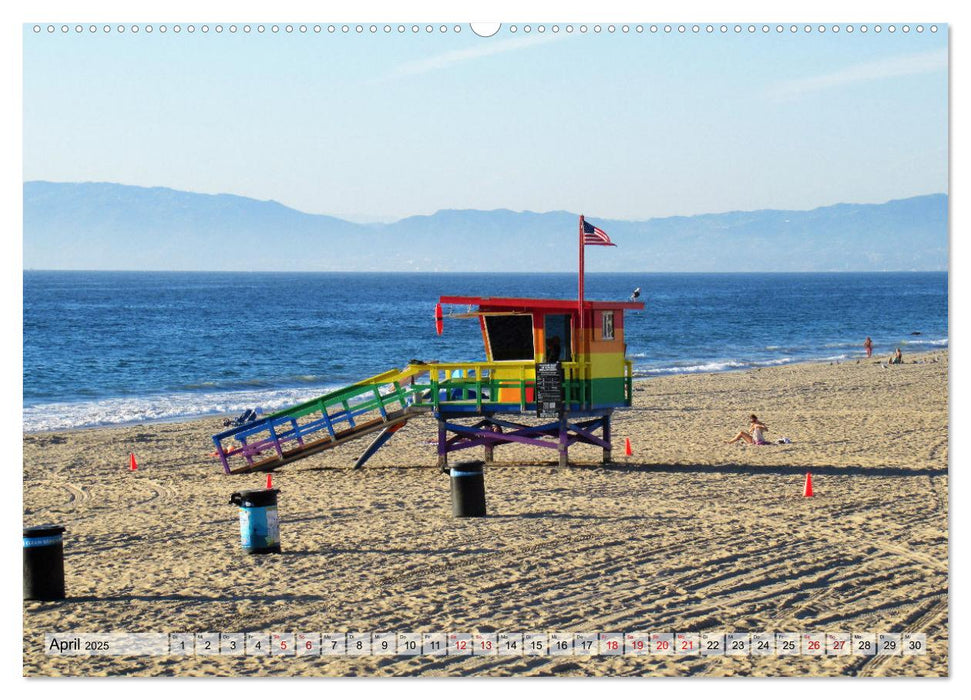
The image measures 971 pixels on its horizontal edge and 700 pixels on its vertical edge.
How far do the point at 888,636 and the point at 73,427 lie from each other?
94.0 feet

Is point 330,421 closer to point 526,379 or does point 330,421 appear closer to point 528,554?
point 526,379

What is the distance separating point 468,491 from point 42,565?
601 centimetres

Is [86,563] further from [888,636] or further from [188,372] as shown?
[188,372]

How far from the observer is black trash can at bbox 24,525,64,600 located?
12.2 m

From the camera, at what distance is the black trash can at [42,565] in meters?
12.2

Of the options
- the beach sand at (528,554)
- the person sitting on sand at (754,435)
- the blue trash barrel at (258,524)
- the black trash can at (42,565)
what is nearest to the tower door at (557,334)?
the beach sand at (528,554)

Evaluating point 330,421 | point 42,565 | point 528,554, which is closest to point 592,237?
point 528,554

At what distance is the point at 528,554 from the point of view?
46.2 ft

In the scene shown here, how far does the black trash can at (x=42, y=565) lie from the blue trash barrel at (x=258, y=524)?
8.53 ft

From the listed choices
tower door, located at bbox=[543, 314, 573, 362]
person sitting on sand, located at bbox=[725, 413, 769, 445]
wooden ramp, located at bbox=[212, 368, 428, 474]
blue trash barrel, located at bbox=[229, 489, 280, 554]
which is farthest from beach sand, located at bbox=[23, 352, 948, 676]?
tower door, located at bbox=[543, 314, 573, 362]

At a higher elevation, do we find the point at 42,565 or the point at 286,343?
the point at 286,343

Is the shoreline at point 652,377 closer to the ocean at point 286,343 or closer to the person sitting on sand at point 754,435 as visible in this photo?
the ocean at point 286,343

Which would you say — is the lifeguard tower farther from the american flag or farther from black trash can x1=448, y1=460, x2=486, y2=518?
black trash can x1=448, y1=460, x2=486, y2=518

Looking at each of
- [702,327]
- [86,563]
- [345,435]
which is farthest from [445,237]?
[86,563]
